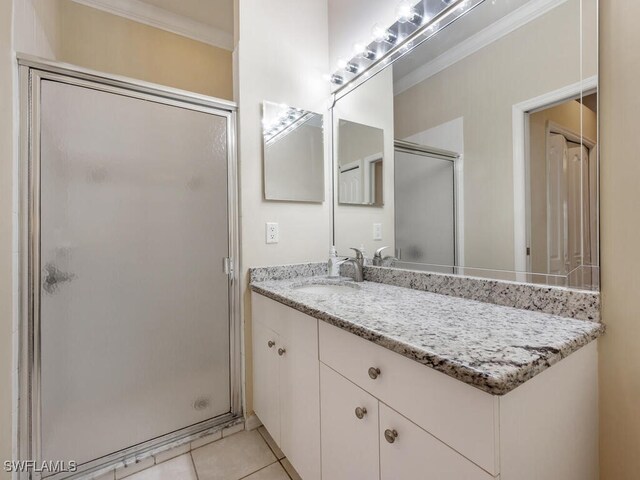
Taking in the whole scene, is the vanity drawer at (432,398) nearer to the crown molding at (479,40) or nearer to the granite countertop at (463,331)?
the granite countertop at (463,331)

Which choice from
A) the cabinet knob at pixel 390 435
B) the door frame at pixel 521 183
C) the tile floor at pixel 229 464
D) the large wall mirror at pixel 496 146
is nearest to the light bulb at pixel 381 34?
the large wall mirror at pixel 496 146

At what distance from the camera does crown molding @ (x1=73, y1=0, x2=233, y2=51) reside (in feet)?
6.17

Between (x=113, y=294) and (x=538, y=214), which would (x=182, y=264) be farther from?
(x=538, y=214)

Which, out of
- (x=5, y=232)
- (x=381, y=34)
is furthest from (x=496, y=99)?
(x=5, y=232)

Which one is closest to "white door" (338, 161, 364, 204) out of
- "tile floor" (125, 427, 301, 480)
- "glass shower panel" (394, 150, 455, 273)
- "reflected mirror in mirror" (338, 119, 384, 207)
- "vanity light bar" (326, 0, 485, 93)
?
"reflected mirror in mirror" (338, 119, 384, 207)

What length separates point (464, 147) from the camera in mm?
1216

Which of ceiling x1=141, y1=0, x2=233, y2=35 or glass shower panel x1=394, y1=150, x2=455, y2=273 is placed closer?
glass shower panel x1=394, y1=150, x2=455, y2=273

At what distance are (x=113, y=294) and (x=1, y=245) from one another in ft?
1.39

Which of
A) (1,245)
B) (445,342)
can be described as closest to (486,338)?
(445,342)

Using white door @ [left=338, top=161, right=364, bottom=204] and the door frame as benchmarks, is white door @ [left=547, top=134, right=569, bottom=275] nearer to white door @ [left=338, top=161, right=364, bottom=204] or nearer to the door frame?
the door frame

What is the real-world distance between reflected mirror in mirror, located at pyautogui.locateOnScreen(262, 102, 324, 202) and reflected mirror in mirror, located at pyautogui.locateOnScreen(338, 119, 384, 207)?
0.45ft

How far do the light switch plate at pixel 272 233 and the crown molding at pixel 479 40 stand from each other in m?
0.98

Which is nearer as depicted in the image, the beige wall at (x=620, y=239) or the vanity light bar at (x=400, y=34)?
the beige wall at (x=620, y=239)

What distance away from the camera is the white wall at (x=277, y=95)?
63.6 inches
